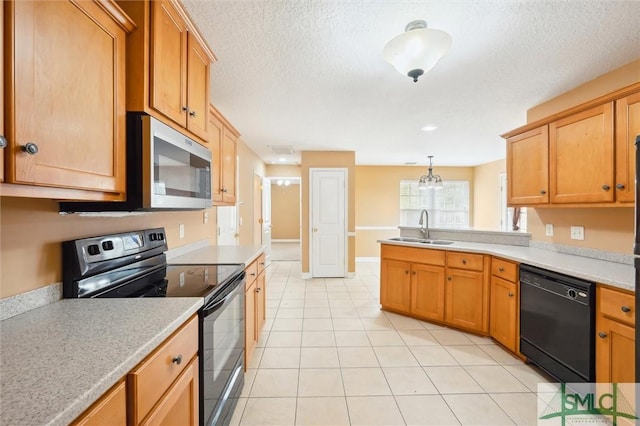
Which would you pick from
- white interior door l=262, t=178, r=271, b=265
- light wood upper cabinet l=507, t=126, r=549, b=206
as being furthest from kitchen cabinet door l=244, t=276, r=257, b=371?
white interior door l=262, t=178, r=271, b=265

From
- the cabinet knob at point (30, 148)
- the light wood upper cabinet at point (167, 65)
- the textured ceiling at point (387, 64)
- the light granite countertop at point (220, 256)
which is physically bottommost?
the light granite countertop at point (220, 256)

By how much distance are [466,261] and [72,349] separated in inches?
115

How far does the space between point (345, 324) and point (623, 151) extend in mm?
2689

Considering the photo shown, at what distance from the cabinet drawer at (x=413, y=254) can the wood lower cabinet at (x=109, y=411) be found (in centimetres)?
280

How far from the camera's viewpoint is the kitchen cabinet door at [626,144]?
1801 mm

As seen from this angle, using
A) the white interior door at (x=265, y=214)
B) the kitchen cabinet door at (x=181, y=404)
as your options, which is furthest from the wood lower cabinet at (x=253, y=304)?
the white interior door at (x=265, y=214)

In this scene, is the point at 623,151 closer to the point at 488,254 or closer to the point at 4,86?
the point at 488,254

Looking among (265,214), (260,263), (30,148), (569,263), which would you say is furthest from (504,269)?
(265,214)

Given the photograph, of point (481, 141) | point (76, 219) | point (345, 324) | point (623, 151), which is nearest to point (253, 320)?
point (345, 324)

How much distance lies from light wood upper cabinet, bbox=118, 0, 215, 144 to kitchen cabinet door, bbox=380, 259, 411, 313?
250cm

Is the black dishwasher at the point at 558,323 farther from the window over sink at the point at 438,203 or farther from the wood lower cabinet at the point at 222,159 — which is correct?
the window over sink at the point at 438,203

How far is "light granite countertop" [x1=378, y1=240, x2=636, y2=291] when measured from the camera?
5.44 ft

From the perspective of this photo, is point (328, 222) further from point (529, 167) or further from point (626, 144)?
point (626, 144)

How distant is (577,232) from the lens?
2432mm
